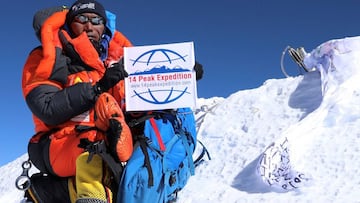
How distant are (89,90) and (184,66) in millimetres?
552

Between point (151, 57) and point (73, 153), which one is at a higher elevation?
point (151, 57)

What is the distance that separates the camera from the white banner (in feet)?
7.58

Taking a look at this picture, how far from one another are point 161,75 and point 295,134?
3.02 meters

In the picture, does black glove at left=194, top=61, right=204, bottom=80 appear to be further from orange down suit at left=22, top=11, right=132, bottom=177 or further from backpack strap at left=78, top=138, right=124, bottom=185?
backpack strap at left=78, top=138, right=124, bottom=185

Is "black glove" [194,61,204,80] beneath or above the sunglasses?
beneath

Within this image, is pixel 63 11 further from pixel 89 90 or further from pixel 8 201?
pixel 8 201

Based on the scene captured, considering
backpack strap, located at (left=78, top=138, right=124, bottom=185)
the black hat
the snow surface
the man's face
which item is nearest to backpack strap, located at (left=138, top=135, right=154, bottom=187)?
backpack strap, located at (left=78, top=138, right=124, bottom=185)

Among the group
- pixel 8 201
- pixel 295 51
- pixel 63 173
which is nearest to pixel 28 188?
pixel 63 173

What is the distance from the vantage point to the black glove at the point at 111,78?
2.23 m

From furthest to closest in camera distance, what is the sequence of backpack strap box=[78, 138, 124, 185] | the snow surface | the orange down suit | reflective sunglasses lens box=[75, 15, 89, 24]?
the snow surface < reflective sunglasses lens box=[75, 15, 89, 24] < the orange down suit < backpack strap box=[78, 138, 124, 185]

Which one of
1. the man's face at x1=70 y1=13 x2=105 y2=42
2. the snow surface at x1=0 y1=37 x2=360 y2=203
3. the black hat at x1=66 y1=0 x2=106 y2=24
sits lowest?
the snow surface at x1=0 y1=37 x2=360 y2=203

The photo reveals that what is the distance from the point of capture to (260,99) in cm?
662

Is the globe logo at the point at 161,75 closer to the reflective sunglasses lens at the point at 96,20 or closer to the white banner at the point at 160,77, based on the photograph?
the white banner at the point at 160,77

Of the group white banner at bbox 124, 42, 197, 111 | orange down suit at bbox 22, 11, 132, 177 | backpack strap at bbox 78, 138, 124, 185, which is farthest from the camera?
white banner at bbox 124, 42, 197, 111
